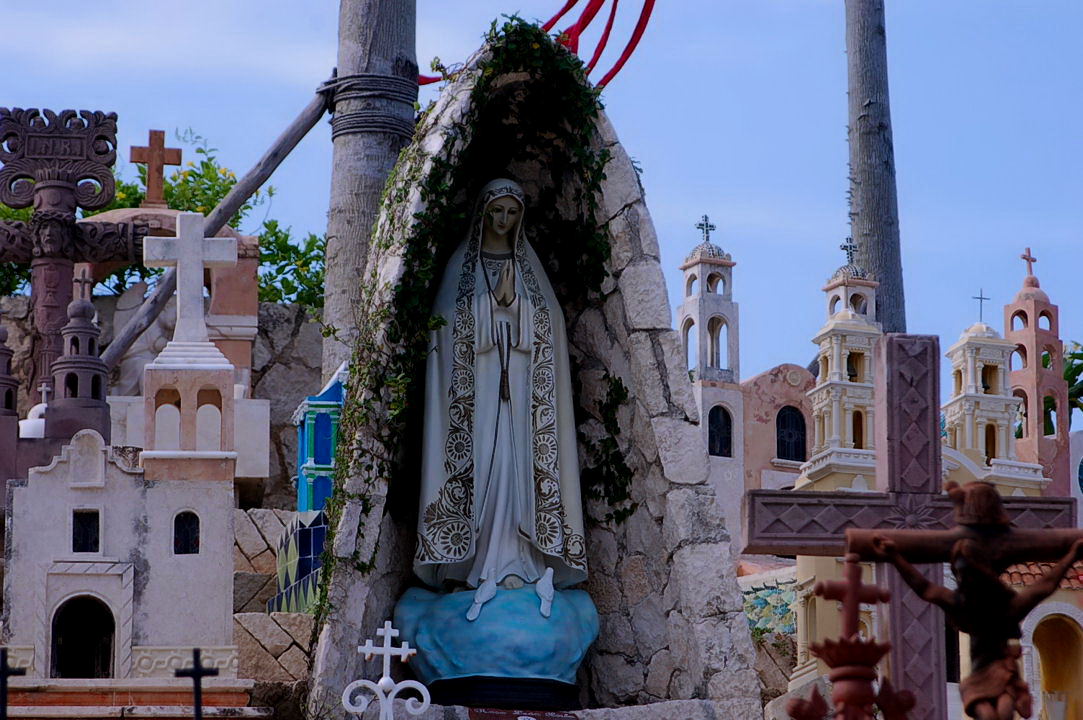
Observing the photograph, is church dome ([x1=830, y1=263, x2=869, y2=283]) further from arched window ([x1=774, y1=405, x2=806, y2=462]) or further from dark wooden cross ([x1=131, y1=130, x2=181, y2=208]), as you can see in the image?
dark wooden cross ([x1=131, y1=130, x2=181, y2=208])

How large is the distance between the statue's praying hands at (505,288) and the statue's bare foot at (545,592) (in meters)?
1.47

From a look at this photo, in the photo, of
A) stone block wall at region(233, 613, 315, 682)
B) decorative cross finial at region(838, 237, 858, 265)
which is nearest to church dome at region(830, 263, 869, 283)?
decorative cross finial at region(838, 237, 858, 265)

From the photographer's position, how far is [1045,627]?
1816 cm

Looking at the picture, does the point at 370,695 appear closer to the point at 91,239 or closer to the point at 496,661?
the point at 496,661

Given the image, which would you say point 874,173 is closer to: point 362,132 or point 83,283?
point 362,132

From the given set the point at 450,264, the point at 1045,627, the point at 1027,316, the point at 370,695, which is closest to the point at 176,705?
the point at 370,695

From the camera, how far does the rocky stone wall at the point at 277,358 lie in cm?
1936

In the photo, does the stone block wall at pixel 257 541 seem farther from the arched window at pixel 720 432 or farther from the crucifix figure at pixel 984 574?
the arched window at pixel 720 432

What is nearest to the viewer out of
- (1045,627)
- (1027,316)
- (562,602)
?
(562,602)

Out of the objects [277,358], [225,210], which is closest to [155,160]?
[277,358]

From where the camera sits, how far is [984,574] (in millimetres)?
6434

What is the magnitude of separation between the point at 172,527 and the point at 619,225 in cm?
288

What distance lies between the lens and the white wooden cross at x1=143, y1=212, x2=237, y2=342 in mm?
13461

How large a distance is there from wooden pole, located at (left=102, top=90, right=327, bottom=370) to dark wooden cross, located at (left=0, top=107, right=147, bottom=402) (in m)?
0.47
